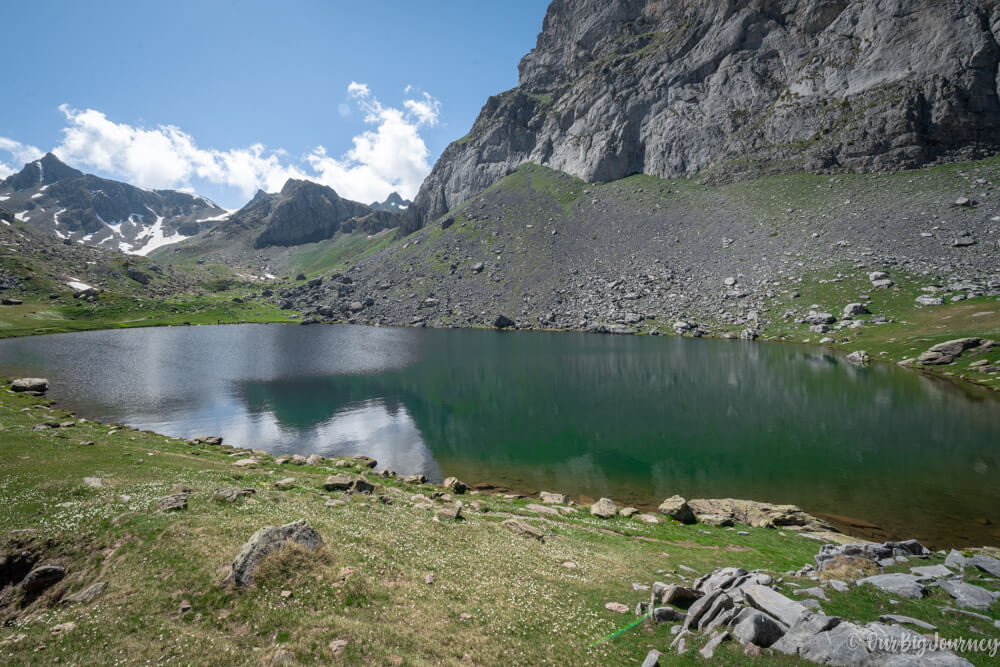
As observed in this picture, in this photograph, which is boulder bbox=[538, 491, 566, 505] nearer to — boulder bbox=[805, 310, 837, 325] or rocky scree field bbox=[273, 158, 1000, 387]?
rocky scree field bbox=[273, 158, 1000, 387]

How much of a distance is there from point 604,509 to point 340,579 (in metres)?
19.3

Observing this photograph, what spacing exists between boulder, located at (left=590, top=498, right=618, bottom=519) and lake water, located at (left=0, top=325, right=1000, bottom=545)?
4532mm

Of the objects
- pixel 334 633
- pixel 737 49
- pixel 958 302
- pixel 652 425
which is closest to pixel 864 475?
pixel 652 425

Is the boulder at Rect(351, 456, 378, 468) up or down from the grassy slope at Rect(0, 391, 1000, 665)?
down

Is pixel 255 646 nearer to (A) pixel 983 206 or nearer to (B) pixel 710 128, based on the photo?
(A) pixel 983 206

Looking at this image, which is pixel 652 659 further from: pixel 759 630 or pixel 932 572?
pixel 932 572

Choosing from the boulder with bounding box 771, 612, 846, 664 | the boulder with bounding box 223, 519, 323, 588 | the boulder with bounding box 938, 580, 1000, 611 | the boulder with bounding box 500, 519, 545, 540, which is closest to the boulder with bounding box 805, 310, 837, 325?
the boulder with bounding box 938, 580, 1000, 611

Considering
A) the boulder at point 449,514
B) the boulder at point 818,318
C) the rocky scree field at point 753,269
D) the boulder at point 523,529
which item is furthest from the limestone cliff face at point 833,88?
the boulder at point 449,514

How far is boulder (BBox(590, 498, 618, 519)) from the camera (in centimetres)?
2831

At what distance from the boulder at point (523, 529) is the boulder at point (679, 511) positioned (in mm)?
10814

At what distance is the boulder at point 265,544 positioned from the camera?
14.1 meters

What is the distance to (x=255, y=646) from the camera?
1194 cm

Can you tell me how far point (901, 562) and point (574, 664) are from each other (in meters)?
15.2

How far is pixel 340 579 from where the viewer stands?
14.8 metres
